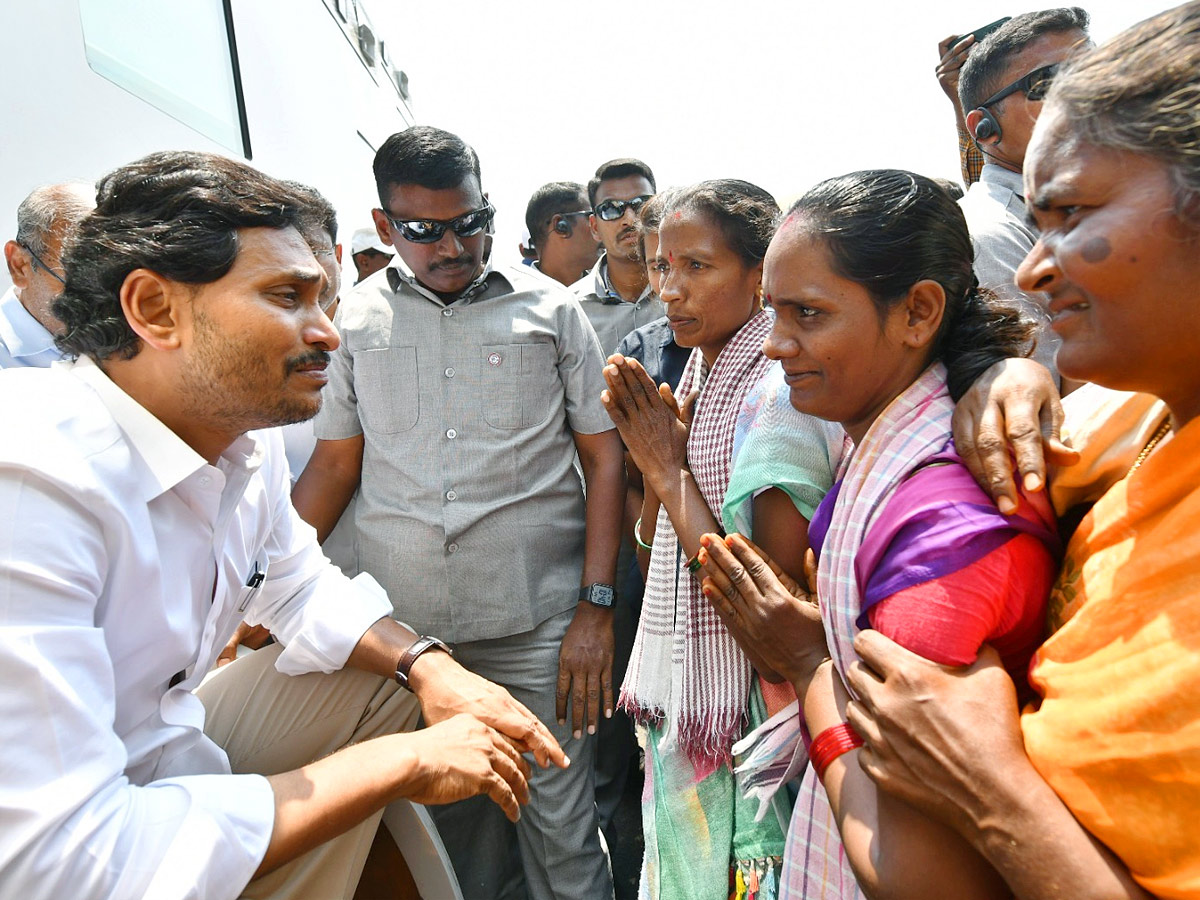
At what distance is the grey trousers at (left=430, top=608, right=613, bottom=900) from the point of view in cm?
240

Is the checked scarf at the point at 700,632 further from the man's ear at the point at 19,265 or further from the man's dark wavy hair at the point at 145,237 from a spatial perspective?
the man's ear at the point at 19,265

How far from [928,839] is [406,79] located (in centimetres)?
1127

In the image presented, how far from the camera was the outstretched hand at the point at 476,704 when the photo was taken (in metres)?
1.79

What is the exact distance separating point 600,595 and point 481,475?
1.70 ft

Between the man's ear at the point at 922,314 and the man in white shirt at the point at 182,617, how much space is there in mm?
1135

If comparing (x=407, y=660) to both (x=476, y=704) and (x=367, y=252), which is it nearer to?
(x=476, y=704)

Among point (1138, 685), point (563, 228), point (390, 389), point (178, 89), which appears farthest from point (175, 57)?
point (1138, 685)

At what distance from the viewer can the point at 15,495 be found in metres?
1.27

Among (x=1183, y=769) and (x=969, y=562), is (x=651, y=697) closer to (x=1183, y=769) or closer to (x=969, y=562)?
(x=969, y=562)

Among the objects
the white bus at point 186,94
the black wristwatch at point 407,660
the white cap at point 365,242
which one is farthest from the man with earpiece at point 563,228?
the black wristwatch at point 407,660

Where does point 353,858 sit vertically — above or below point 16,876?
below

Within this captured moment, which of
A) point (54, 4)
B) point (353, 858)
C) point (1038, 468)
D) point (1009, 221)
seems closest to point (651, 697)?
point (353, 858)

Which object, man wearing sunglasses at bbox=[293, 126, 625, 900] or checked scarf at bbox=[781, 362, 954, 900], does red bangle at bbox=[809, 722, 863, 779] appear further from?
man wearing sunglasses at bbox=[293, 126, 625, 900]

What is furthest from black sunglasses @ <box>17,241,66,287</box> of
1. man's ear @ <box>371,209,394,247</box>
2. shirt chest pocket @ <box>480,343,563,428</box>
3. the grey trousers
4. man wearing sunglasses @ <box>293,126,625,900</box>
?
the grey trousers
